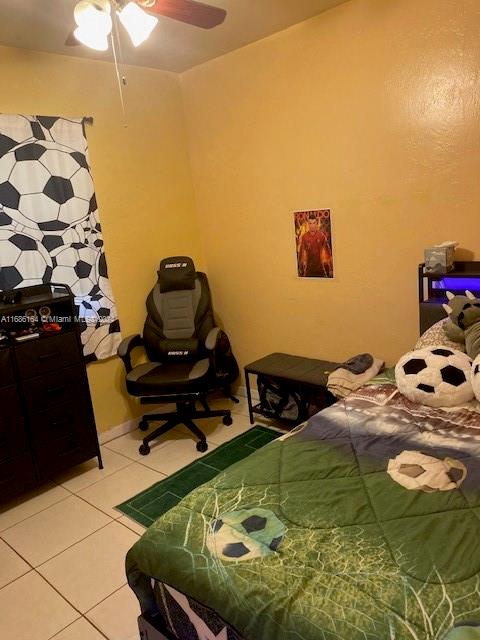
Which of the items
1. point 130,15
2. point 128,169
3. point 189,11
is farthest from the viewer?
point 128,169

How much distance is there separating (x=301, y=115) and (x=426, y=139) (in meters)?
0.87

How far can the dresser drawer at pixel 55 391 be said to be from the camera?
2.73m

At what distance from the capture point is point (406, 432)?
6.00ft

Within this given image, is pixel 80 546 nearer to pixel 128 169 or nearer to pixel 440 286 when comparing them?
pixel 440 286

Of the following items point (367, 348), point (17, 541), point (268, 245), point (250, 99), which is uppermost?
point (250, 99)

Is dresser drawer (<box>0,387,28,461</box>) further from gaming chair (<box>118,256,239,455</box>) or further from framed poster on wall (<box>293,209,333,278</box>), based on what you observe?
framed poster on wall (<box>293,209,333,278</box>)

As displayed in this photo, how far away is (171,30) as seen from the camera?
2.83 meters

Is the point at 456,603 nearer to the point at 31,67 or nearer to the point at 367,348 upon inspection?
the point at 367,348

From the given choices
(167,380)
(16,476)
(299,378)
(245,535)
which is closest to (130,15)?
(245,535)

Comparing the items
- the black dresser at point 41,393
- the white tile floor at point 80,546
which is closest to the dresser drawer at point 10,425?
the black dresser at point 41,393

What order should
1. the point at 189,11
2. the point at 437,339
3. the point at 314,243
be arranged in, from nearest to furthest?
the point at 189,11 < the point at 437,339 < the point at 314,243

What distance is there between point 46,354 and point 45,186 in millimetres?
1098

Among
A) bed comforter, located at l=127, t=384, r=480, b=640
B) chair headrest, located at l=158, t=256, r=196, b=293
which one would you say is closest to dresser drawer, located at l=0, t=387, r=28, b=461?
chair headrest, located at l=158, t=256, r=196, b=293

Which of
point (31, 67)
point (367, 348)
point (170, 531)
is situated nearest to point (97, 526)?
point (170, 531)
